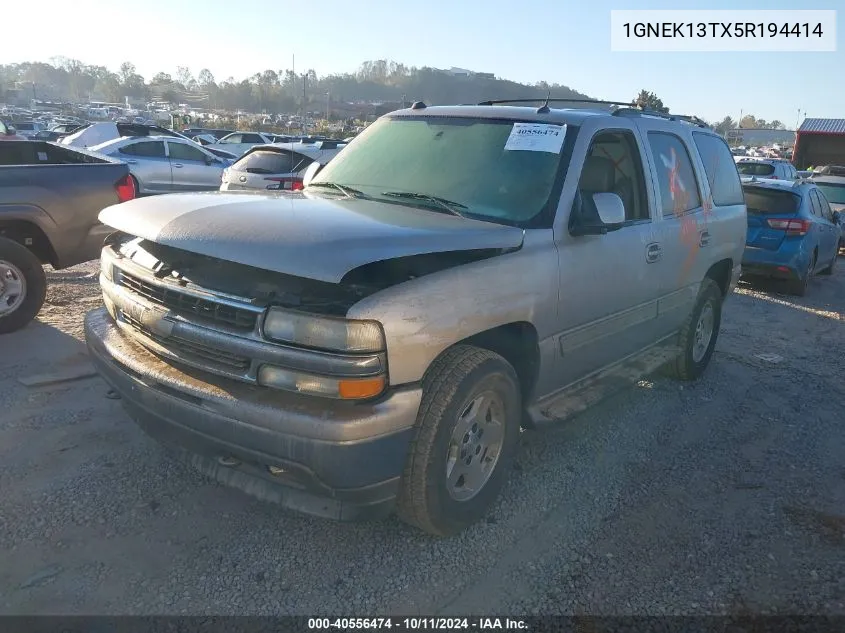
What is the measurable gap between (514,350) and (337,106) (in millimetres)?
58392

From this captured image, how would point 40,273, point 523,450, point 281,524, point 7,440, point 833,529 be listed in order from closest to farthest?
point 281,524 → point 833,529 → point 7,440 → point 523,450 → point 40,273

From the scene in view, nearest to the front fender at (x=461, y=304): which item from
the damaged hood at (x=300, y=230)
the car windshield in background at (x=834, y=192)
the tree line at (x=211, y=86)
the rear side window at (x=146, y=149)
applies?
the damaged hood at (x=300, y=230)

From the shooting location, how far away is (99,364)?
11.6 feet

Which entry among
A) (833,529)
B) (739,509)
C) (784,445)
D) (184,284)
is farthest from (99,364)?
(784,445)

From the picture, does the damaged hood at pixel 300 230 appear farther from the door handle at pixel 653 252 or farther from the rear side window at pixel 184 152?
the rear side window at pixel 184 152

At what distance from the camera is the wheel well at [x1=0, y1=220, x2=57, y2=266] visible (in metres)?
5.84

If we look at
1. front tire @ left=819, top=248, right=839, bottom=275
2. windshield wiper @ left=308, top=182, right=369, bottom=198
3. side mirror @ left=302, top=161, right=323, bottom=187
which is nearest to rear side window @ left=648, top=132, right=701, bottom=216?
windshield wiper @ left=308, top=182, right=369, bottom=198

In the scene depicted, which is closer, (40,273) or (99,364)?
(99,364)

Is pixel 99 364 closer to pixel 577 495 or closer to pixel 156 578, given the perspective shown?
pixel 156 578

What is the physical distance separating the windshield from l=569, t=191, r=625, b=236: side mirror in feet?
0.51

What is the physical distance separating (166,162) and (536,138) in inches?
527

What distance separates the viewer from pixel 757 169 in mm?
18156

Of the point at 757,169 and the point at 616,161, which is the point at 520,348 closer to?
the point at 616,161

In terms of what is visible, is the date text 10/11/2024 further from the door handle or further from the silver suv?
the door handle
